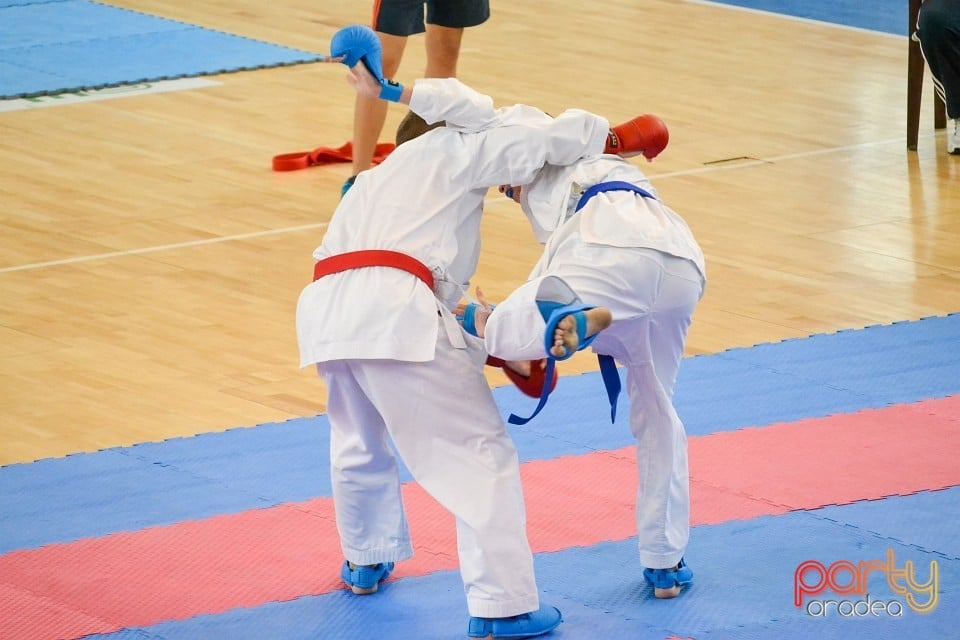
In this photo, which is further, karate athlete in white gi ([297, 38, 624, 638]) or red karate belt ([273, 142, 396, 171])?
red karate belt ([273, 142, 396, 171])

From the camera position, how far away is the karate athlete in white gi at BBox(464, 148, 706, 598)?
10.4ft

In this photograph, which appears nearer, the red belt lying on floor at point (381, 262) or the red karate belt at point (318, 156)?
the red belt lying on floor at point (381, 262)

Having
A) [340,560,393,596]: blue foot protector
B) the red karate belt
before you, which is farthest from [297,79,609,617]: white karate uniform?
the red karate belt

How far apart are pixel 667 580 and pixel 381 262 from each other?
0.89 metres

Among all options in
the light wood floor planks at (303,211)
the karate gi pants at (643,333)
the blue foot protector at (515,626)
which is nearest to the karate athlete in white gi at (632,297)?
the karate gi pants at (643,333)

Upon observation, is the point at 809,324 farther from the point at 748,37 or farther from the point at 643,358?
the point at 748,37

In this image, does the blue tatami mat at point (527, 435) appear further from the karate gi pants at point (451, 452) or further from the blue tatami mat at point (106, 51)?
the blue tatami mat at point (106, 51)

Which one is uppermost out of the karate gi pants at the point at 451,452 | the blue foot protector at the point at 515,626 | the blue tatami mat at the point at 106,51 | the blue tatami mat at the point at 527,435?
the karate gi pants at the point at 451,452

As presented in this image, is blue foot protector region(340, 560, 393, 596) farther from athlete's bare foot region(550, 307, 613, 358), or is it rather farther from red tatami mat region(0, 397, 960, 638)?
athlete's bare foot region(550, 307, 613, 358)

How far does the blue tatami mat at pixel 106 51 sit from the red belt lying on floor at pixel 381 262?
5.65 m

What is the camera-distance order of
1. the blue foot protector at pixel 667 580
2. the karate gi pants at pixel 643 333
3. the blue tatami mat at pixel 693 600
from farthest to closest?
the blue foot protector at pixel 667 580, the blue tatami mat at pixel 693 600, the karate gi pants at pixel 643 333

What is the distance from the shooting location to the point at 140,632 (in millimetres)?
3428

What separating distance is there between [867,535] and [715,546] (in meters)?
0.34

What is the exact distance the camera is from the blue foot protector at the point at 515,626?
3293mm
